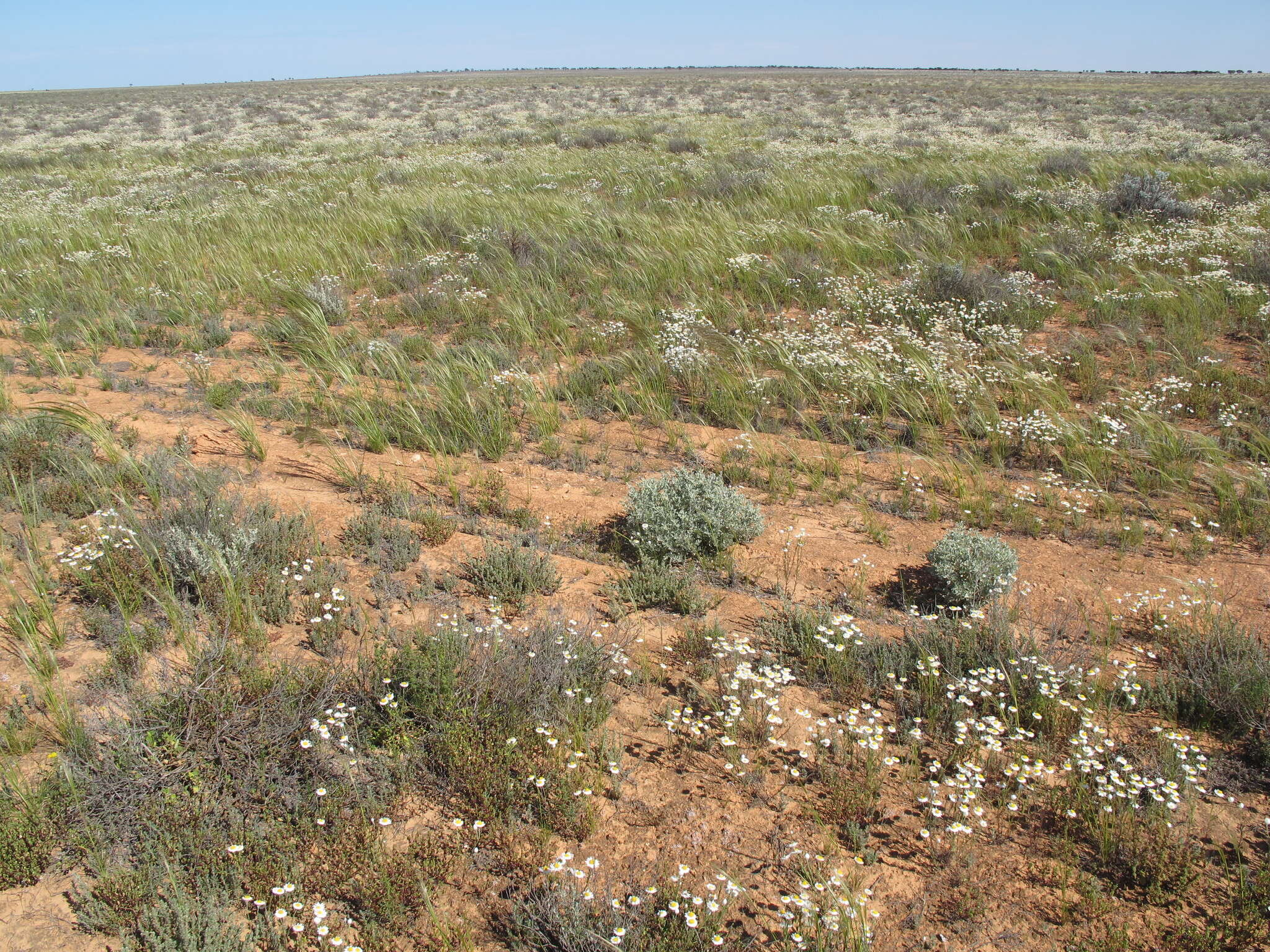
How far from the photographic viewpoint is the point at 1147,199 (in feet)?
35.3

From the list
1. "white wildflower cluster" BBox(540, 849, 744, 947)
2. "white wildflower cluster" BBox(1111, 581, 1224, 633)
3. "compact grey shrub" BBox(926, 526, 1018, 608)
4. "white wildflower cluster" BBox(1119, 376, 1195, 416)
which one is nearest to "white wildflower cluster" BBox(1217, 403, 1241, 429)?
"white wildflower cluster" BBox(1119, 376, 1195, 416)

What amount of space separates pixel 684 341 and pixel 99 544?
477 cm

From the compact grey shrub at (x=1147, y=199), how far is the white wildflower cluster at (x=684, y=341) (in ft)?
23.7

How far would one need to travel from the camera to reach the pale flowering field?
245 centimetres

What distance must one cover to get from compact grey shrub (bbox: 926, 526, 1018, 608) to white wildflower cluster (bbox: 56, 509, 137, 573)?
398cm

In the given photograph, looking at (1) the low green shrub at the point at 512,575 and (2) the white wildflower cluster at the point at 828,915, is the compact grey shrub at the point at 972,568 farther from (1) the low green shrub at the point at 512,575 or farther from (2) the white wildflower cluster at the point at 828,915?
(1) the low green shrub at the point at 512,575

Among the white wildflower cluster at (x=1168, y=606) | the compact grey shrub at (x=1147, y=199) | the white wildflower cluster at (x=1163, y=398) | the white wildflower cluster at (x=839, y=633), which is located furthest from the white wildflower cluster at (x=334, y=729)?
the compact grey shrub at (x=1147, y=199)

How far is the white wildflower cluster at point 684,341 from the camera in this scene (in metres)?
6.62

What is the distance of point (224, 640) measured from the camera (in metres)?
3.06

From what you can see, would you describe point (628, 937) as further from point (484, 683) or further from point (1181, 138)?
point (1181, 138)

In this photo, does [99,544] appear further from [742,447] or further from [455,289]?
[455,289]

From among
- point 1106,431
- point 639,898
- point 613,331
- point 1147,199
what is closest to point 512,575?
point 639,898

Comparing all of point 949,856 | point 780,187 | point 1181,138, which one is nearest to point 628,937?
point 949,856

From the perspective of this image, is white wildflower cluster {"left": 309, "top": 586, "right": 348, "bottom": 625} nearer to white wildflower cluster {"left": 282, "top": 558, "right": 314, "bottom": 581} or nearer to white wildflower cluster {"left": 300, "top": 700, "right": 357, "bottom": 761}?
white wildflower cluster {"left": 282, "top": 558, "right": 314, "bottom": 581}
